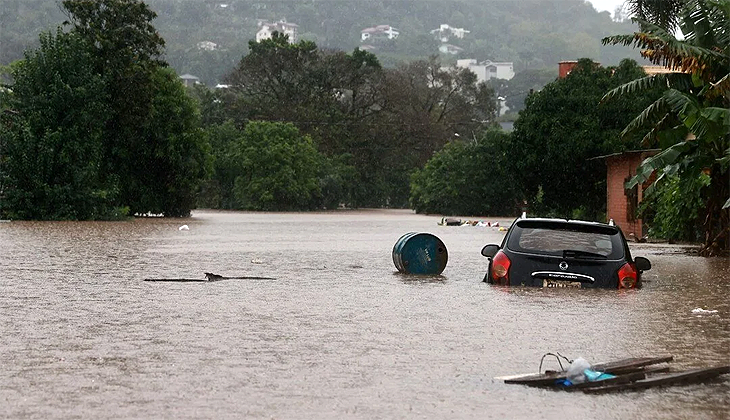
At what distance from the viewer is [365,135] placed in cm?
12400

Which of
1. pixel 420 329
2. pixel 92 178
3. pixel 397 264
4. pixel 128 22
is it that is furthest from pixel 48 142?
pixel 420 329

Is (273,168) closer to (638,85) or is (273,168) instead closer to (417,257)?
(638,85)

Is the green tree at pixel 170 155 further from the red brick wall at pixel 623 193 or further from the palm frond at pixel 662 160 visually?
the palm frond at pixel 662 160

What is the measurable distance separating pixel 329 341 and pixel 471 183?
8450cm

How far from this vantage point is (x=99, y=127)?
214ft

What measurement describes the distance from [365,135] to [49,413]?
4540 inches

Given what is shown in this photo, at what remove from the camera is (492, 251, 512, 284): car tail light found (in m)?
19.9

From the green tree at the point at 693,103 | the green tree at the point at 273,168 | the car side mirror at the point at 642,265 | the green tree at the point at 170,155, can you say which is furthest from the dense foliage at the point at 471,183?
the car side mirror at the point at 642,265

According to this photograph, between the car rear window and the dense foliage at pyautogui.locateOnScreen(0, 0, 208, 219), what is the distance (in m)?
44.7

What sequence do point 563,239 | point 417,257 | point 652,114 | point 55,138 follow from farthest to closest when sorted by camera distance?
point 55,138
point 652,114
point 417,257
point 563,239

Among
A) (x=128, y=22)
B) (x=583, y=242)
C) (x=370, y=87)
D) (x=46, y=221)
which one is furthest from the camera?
(x=370, y=87)

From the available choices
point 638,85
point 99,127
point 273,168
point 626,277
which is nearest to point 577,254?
point 626,277

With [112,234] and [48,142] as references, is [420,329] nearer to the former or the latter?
[112,234]

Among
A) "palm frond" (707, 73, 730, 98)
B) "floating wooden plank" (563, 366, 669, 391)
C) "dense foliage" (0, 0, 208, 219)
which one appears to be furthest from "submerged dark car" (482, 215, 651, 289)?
"dense foliage" (0, 0, 208, 219)
